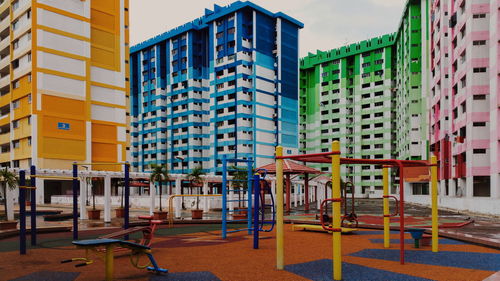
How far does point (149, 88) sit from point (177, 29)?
1536 cm

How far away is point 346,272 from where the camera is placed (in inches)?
327

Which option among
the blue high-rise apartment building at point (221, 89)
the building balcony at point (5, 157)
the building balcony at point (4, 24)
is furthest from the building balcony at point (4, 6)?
the blue high-rise apartment building at point (221, 89)

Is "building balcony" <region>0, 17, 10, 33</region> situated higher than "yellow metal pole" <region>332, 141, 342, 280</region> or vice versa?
"building balcony" <region>0, 17, 10, 33</region>

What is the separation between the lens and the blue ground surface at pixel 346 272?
775cm

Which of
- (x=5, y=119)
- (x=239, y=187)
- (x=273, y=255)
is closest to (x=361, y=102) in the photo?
(x=5, y=119)

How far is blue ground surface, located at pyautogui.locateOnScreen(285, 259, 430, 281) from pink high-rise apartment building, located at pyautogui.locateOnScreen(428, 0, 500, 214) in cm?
2412

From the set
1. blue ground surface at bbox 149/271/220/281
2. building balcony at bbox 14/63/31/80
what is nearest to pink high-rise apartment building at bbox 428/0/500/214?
blue ground surface at bbox 149/271/220/281

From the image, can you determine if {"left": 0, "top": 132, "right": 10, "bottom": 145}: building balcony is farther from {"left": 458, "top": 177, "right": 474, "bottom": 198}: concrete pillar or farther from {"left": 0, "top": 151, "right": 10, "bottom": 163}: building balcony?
{"left": 458, "top": 177, "right": 474, "bottom": 198}: concrete pillar

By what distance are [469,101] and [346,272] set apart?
40.3 metres

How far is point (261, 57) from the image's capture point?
78.5 metres

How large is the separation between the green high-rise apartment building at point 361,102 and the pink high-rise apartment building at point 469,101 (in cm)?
2415

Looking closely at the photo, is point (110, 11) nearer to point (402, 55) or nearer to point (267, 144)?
point (267, 144)

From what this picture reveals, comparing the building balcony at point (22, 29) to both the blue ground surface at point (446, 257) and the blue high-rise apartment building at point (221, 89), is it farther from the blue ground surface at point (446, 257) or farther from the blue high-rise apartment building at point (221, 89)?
the blue ground surface at point (446, 257)

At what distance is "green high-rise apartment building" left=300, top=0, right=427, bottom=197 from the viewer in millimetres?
88375
